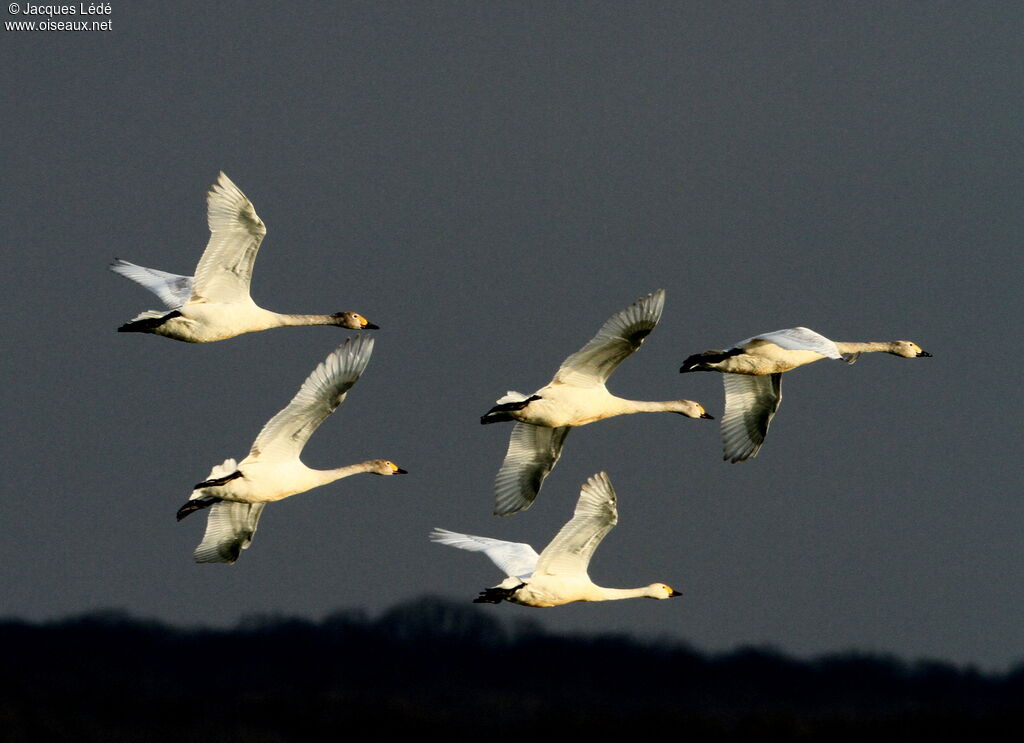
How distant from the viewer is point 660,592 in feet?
102

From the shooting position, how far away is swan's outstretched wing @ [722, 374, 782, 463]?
32125 millimetres

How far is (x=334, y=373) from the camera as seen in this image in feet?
93.6

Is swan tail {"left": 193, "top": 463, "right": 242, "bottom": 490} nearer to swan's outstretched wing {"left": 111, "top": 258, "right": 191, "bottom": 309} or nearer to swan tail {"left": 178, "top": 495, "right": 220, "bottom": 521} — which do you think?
swan tail {"left": 178, "top": 495, "right": 220, "bottom": 521}

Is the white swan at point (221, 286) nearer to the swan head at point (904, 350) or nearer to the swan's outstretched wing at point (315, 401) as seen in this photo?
the swan's outstretched wing at point (315, 401)

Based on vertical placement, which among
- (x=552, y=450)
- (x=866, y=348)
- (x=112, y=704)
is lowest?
(x=112, y=704)

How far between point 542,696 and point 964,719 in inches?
328

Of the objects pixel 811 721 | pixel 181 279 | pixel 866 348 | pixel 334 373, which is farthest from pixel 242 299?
pixel 811 721

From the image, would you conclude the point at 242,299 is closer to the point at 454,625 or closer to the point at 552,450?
the point at 552,450

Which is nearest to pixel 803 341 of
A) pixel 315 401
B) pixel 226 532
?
pixel 315 401

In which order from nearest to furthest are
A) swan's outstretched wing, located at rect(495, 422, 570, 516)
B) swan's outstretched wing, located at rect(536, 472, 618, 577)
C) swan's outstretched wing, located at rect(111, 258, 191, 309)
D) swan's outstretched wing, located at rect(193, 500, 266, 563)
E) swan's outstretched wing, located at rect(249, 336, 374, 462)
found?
swan's outstretched wing, located at rect(249, 336, 374, 462)
swan's outstretched wing, located at rect(536, 472, 618, 577)
swan's outstretched wing, located at rect(495, 422, 570, 516)
swan's outstretched wing, located at rect(193, 500, 266, 563)
swan's outstretched wing, located at rect(111, 258, 191, 309)

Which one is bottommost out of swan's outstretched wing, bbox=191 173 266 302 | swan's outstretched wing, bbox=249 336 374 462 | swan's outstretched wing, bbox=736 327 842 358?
swan's outstretched wing, bbox=249 336 374 462

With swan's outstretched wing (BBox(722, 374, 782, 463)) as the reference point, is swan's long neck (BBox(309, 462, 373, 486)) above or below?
below

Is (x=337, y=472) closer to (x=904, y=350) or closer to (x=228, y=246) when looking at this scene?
(x=228, y=246)

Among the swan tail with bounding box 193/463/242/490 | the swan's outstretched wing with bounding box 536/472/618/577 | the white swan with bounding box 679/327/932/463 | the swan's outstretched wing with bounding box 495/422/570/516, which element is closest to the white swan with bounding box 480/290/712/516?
the swan's outstretched wing with bounding box 495/422/570/516
